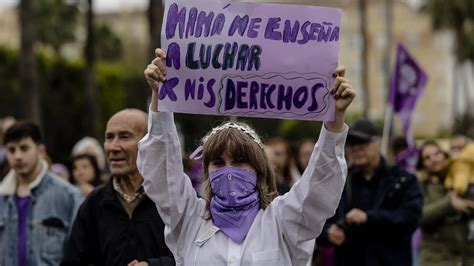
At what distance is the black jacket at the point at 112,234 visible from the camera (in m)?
5.75

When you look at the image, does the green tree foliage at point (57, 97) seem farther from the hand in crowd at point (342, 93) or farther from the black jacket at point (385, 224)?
the hand in crowd at point (342, 93)

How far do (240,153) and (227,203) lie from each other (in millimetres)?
240

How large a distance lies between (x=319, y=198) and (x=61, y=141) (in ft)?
89.9

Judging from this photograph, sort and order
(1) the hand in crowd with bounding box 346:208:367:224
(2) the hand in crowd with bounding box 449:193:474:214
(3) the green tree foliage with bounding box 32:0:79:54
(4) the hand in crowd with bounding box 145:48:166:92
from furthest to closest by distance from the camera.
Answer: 1. (3) the green tree foliage with bounding box 32:0:79:54
2. (2) the hand in crowd with bounding box 449:193:474:214
3. (1) the hand in crowd with bounding box 346:208:367:224
4. (4) the hand in crowd with bounding box 145:48:166:92

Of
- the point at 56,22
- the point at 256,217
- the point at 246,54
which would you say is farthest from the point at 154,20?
the point at 56,22

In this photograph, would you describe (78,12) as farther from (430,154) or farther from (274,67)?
(274,67)

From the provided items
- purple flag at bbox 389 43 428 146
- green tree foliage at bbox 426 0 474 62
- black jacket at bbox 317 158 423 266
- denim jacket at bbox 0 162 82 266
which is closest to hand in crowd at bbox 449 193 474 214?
black jacket at bbox 317 158 423 266

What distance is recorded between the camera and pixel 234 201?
454cm

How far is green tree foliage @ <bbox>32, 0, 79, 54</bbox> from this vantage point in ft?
142

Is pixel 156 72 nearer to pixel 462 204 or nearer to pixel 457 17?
pixel 462 204

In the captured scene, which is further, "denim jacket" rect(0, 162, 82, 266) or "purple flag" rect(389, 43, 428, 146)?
"purple flag" rect(389, 43, 428, 146)

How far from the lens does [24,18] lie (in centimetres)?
1672

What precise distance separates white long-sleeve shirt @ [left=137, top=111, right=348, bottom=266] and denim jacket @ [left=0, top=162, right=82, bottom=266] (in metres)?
2.42

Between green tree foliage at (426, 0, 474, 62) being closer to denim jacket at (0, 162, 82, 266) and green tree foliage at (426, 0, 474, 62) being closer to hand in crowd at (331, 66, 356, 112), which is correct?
denim jacket at (0, 162, 82, 266)
